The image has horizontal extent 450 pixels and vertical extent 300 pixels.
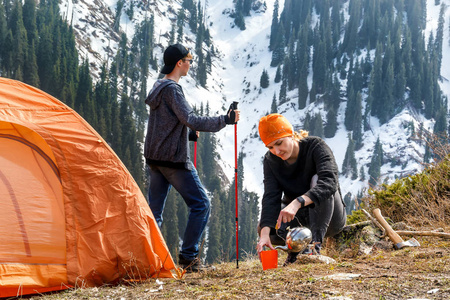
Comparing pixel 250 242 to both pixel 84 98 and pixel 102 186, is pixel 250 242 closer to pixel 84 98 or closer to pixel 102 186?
pixel 84 98

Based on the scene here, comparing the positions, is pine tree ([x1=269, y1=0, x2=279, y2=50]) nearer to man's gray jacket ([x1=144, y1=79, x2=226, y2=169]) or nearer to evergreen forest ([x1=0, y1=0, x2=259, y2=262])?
evergreen forest ([x1=0, y1=0, x2=259, y2=262])

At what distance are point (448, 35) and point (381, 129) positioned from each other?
3865 centimetres

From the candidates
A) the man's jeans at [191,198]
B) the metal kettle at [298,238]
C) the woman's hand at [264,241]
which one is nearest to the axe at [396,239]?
the metal kettle at [298,238]

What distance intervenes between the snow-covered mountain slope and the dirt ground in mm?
75574

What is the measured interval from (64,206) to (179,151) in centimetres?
115

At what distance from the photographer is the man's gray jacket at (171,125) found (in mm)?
4301

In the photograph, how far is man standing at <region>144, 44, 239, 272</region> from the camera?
432 centimetres

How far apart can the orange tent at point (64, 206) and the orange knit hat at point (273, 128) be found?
4.58ft

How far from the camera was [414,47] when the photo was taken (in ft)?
368

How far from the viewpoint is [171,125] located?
4418mm

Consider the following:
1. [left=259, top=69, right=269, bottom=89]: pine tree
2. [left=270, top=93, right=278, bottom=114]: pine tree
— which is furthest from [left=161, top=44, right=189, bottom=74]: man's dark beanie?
A: [left=259, top=69, right=269, bottom=89]: pine tree

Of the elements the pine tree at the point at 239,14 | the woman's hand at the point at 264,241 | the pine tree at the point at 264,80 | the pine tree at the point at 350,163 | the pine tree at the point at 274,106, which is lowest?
the woman's hand at the point at 264,241

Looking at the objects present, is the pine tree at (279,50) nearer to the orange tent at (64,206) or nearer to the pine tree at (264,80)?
the pine tree at (264,80)

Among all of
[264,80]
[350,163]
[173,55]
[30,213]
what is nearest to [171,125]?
[173,55]
